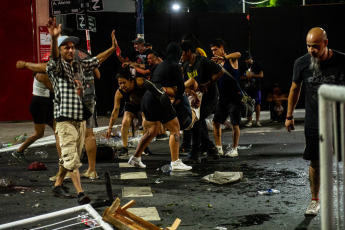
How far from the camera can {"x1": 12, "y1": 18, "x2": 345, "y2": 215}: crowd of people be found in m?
5.59

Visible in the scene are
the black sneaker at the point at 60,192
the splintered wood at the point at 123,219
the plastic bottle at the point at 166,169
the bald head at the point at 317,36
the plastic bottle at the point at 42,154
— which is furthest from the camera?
the plastic bottle at the point at 42,154

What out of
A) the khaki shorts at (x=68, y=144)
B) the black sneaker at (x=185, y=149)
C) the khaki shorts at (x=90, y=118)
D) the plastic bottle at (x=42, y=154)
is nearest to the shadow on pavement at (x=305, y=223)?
the khaki shorts at (x=68, y=144)

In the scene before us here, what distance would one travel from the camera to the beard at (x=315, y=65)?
5492 mm

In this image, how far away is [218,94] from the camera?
949 cm

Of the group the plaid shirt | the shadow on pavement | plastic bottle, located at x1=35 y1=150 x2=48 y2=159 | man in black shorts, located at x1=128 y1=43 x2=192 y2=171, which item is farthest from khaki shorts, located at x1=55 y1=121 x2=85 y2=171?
plastic bottle, located at x1=35 y1=150 x2=48 y2=159

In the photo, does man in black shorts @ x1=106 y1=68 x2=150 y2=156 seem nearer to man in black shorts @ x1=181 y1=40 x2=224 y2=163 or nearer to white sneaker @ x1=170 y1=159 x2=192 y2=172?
man in black shorts @ x1=181 y1=40 x2=224 y2=163

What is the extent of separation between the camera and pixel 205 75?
357 inches

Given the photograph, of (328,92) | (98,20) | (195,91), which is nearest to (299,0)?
(98,20)

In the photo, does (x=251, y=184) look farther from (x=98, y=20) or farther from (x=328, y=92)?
(x=98, y=20)

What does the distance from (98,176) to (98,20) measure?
953cm

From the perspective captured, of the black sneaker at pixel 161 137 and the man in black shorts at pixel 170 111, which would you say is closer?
the man in black shorts at pixel 170 111

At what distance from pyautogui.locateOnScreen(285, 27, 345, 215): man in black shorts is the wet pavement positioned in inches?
19.7

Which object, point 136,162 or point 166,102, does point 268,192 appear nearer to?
point 166,102

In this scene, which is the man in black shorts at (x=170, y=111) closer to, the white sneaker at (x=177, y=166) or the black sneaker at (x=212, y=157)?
the white sneaker at (x=177, y=166)
